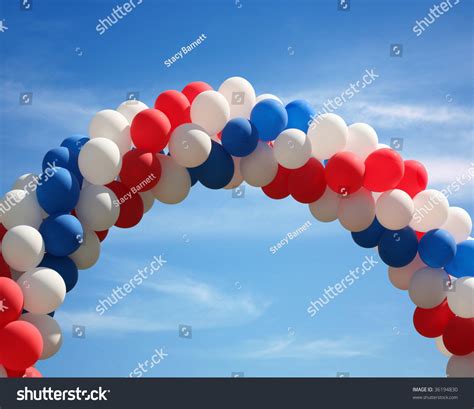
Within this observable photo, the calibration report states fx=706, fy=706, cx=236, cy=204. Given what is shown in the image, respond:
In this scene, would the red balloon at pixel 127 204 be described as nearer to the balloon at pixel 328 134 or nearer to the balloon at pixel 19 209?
the balloon at pixel 19 209

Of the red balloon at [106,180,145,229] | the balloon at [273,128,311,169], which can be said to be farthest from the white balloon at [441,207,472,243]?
the red balloon at [106,180,145,229]

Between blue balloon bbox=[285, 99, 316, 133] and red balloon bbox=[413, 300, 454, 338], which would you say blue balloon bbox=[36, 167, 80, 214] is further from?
red balloon bbox=[413, 300, 454, 338]

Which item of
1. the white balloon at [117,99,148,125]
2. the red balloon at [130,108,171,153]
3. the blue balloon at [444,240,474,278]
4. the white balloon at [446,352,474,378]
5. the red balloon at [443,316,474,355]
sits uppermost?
the white balloon at [117,99,148,125]

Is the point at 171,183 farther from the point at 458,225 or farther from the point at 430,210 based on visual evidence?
the point at 458,225

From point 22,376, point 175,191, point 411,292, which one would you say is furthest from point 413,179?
point 22,376

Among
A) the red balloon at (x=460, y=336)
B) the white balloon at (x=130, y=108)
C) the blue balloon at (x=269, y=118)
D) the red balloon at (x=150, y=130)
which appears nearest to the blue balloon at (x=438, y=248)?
the red balloon at (x=460, y=336)
